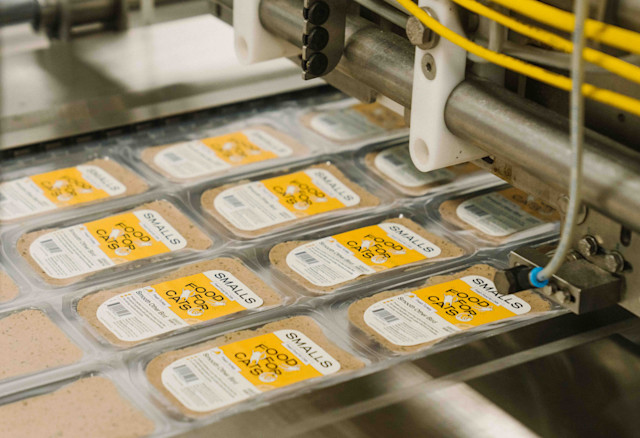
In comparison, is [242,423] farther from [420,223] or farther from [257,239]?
[420,223]

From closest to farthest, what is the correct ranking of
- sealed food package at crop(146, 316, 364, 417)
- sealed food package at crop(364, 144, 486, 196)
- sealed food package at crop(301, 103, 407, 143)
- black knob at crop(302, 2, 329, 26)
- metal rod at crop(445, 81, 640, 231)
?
metal rod at crop(445, 81, 640, 231), sealed food package at crop(146, 316, 364, 417), black knob at crop(302, 2, 329, 26), sealed food package at crop(364, 144, 486, 196), sealed food package at crop(301, 103, 407, 143)

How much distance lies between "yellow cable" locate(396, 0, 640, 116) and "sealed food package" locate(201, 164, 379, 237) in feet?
2.03

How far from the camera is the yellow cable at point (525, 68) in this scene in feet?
3.48

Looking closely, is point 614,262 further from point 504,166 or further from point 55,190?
point 55,190

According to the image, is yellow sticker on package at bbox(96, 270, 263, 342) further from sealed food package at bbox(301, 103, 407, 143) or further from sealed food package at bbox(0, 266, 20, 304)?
sealed food package at bbox(301, 103, 407, 143)

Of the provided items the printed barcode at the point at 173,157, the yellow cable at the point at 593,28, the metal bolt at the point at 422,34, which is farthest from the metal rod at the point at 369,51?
the printed barcode at the point at 173,157

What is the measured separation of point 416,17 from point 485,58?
0.48 feet

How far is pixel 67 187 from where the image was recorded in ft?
6.38

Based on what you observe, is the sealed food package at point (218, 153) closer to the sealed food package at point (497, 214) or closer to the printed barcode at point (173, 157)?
the printed barcode at point (173, 157)

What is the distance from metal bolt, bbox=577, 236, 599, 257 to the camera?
1246 millimetres

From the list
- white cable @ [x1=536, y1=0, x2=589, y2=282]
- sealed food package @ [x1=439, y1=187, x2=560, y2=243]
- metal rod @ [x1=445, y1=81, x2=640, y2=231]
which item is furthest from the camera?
sealed food package @ [x1=439, y1=187, x2=560, y2=243]

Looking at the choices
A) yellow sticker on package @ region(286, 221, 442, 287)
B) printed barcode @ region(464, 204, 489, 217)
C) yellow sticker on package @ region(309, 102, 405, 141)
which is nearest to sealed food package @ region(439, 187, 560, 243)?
printed barcode @ region(464, 204, 489, 217)

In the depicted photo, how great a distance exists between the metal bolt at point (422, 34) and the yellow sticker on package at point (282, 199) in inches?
23.2

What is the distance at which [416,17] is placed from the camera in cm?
130
